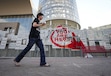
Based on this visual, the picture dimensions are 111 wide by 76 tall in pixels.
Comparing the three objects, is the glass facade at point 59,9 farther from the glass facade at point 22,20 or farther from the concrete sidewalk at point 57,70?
the concrete sidewalk at point 57,70

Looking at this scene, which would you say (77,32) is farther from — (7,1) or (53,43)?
(7,1)

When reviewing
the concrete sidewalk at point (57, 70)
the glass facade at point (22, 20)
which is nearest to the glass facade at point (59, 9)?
the glass facade at point (22, 20)

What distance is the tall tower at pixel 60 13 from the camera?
3741cm

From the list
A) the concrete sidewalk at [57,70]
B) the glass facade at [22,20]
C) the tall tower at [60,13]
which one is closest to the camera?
the concrete sidewalk at [57,70]

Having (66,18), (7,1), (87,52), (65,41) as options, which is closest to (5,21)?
(7,1)

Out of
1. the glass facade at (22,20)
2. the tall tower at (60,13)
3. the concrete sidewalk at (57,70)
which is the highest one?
the tall tower at (60,13)

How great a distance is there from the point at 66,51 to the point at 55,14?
99.9ft

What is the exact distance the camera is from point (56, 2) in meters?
41.8

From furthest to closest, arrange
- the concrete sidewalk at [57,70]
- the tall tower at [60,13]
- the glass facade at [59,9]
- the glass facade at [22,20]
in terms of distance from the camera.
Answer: the glass facade at [59,9], the tall tower at [60,13], the glass facade at [22,20], the concrete sidewalk at [57,70]

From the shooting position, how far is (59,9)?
39.9m

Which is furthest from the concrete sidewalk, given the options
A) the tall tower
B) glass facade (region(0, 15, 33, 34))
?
the tall tower

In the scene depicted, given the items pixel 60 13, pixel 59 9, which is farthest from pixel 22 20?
pixel 59 9

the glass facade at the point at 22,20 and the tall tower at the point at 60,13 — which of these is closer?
the glass facade at the point at 22,20

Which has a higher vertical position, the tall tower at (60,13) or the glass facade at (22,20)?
the tall tower at (60,13)
